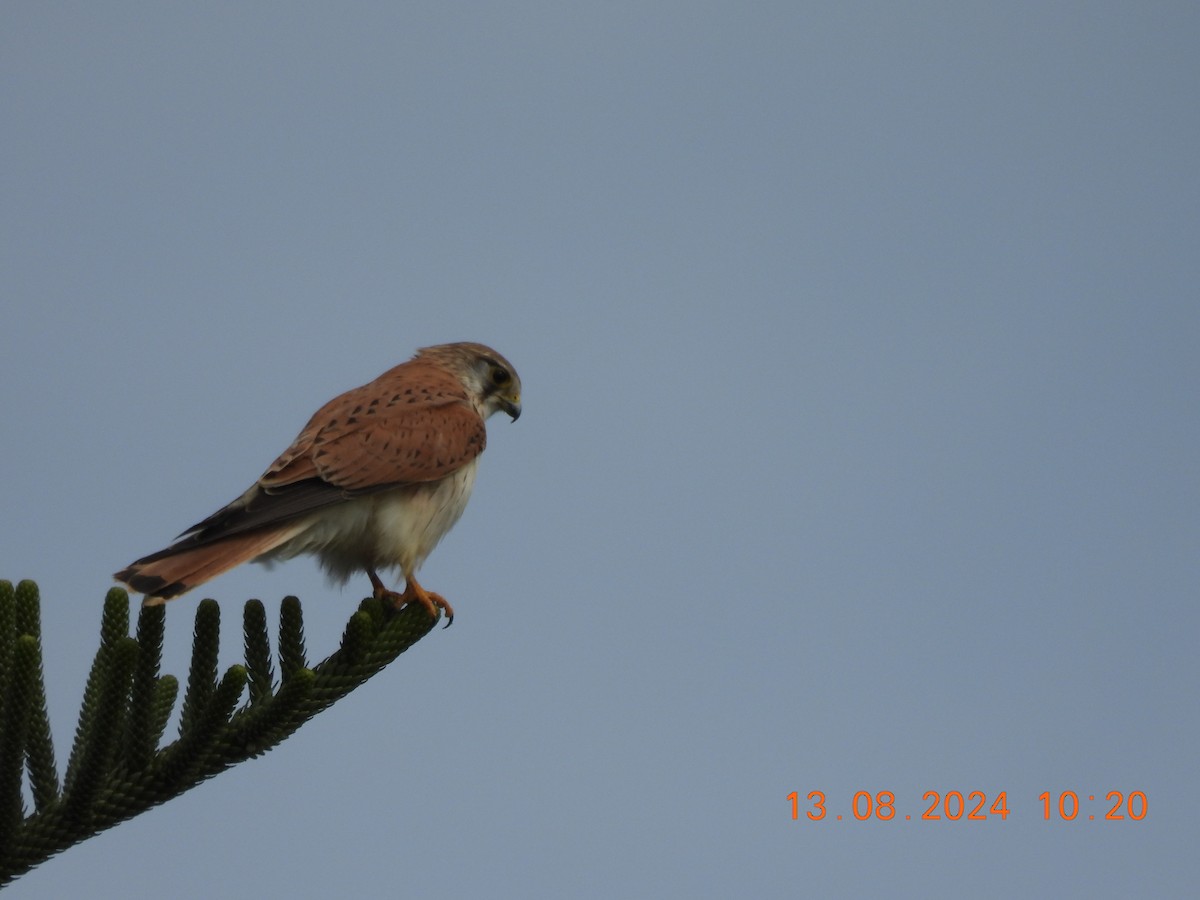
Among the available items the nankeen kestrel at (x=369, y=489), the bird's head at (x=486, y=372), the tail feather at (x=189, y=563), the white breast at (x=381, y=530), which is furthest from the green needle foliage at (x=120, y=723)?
the bird's head at (x=486, y=372)

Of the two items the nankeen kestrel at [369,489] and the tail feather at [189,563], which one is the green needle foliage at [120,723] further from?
the nankeen kestrel at [369,489]

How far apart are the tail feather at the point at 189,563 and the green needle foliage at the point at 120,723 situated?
19cm

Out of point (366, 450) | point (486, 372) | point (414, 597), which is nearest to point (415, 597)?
point (414, 597)

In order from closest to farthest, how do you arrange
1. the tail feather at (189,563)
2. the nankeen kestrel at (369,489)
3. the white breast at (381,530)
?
the tail feather at (189,563) → the nankeen kestrel at (369,489) → the white breast at (381,530)

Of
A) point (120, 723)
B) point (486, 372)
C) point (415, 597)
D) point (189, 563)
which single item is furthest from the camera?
point (486, 372)

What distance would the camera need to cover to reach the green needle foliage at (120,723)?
2.41 meters

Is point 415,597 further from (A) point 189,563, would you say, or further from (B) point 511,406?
(B) point 511,406

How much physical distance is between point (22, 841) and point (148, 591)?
764mm

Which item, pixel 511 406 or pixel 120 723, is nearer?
pixel 120 723

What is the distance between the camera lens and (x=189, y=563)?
351 centimetres

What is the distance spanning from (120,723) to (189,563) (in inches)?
41.2

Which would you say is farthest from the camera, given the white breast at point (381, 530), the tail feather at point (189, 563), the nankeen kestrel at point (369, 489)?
the white breast at point (381, 530)

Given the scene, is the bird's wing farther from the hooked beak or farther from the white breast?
the hooked beak

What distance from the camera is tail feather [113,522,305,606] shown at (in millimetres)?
3176
